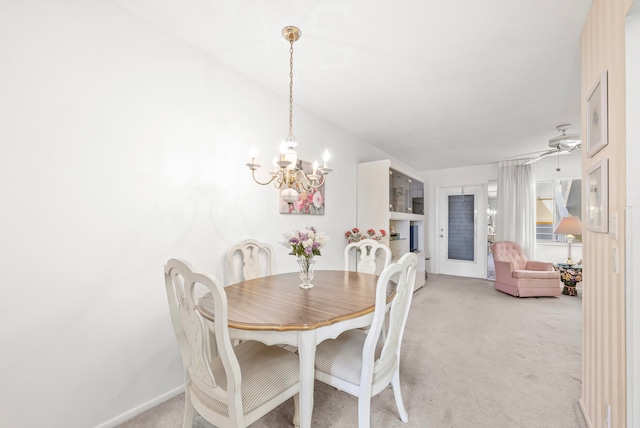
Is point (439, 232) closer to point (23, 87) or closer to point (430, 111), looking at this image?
point (430, 111)

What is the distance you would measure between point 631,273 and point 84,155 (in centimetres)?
266

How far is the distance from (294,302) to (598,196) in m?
1.70

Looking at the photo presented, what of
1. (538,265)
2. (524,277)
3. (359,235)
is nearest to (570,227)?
(538,265)

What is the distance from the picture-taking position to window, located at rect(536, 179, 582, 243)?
527cm

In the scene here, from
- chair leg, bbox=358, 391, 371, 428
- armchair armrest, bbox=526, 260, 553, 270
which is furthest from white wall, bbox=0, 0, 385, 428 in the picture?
armchair armrest, bbox=526, 260, 553, 270

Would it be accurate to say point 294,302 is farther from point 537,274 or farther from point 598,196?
point 537,274

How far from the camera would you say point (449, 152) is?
486 cm

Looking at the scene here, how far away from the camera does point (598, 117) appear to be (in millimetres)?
1369

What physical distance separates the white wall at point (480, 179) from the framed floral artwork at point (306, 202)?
407 cm

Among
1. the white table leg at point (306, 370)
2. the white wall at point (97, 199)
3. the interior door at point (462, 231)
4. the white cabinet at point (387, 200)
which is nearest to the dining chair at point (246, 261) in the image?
the white wall at point (97, 199)

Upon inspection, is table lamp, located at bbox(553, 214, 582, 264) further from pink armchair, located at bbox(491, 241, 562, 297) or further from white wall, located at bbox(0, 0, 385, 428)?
white wall, located at bbox(0, 0, 385, 428)

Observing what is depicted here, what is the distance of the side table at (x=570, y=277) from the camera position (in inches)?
175

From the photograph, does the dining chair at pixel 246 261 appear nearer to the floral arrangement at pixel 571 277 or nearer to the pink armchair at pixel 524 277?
the pink armchair at pixel 524 277

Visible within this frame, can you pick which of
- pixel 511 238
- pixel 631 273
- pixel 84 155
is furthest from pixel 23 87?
pixel 511 238
